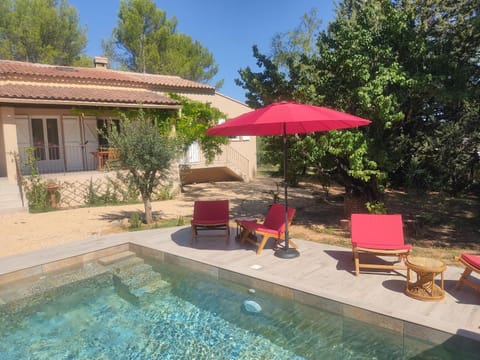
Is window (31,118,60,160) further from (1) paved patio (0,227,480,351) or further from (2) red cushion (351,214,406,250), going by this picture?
(2) red cushion (351,214,406,250)

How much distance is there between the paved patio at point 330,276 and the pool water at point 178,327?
0.85 ft

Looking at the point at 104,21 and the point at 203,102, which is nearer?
the point at 203,102

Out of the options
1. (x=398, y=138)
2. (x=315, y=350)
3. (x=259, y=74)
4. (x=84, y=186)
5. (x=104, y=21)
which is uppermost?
(x=104, y=21)

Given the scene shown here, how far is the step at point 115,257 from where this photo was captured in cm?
769

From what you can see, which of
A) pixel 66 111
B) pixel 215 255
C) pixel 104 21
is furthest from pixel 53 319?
pixel 104 21

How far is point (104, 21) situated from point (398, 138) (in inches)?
1215

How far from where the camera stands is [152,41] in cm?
3188

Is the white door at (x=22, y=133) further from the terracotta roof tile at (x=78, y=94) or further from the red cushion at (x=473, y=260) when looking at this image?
the red cushion at (x=473, y=260)

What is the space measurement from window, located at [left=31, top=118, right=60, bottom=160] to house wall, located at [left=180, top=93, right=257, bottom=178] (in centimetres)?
847

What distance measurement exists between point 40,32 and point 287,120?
1134 inches

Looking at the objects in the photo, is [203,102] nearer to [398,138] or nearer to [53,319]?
[398,138]

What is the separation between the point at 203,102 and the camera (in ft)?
73.4

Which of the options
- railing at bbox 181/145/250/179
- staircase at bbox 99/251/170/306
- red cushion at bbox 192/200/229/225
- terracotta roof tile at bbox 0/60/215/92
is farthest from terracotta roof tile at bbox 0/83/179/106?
staircase at bbox 99/251/170/306

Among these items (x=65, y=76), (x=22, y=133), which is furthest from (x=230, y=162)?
(x=22, y=133)
